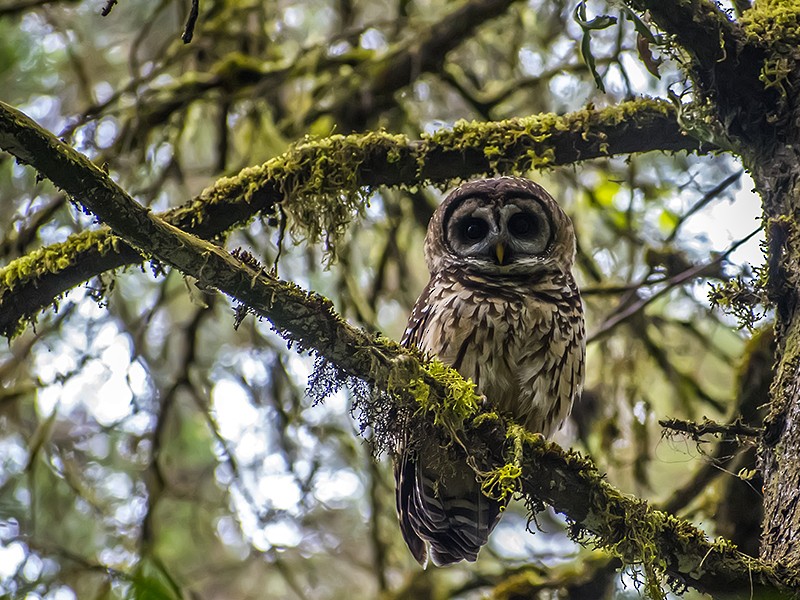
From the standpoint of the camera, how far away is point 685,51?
2357 millimetres

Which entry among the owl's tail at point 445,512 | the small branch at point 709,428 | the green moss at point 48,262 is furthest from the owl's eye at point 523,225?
the green moss at point 48,262

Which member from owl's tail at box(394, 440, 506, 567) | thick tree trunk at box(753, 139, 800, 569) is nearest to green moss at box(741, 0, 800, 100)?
thick tree trunk at box(753, 139, 800, 569)

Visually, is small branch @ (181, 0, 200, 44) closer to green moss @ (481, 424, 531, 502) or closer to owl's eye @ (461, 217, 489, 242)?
green moss @ (481, 424, 531, 502)

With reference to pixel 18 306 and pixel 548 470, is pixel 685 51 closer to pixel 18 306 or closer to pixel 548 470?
pixel 548 470

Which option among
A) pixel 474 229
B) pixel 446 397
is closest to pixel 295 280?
pixel 474 229

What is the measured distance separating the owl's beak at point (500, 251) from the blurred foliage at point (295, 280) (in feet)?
1.78

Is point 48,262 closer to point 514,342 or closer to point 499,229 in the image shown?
point 514,342

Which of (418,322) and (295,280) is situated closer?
(418,322)

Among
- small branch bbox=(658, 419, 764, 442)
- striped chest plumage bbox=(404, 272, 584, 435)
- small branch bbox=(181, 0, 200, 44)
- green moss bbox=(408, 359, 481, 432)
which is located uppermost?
small branch bbox=(181, 0, 200, 44)

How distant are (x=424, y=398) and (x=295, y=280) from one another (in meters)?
2.39

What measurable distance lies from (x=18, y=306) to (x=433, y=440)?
1.28 metres

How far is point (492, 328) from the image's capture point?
3.16 m

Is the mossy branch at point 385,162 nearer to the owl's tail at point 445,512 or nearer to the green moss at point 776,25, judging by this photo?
the green moss at point 776,25

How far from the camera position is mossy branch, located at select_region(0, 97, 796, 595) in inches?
78.2
